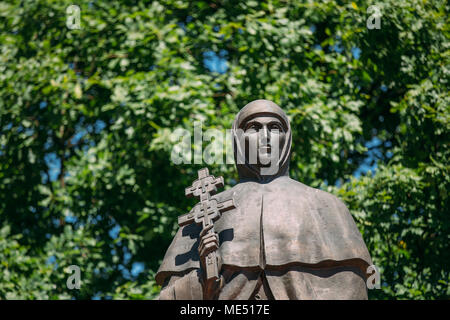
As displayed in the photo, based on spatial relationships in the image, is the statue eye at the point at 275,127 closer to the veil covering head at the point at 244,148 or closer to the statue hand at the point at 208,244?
the veil covering head at the point at 244,148

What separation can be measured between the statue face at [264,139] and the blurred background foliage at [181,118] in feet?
20.3

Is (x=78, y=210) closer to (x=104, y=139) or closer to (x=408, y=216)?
(x=104, y=139)

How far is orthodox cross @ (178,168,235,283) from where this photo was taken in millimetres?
7824

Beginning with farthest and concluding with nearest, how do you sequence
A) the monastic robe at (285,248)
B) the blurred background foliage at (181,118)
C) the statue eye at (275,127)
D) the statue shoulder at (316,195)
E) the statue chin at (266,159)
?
1. the blurred background foliage at (181,118)
2. the statue eye at (275,127)
3. the statue chin at (266,159)
4. the statue shoulder at (316,195)
5. the monastic robe at (285,248)

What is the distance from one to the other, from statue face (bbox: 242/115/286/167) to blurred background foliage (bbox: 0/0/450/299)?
20.3 ft

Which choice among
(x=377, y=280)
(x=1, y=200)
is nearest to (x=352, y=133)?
(x=377, y=280)

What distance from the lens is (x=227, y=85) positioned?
1655 centimetres

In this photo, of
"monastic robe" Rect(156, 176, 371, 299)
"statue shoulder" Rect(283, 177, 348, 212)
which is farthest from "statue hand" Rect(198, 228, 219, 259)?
"statue shoulder" Rect(283, 177, 348, 212)

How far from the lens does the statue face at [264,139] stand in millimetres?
8773

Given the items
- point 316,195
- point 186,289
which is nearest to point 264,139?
point 316,195

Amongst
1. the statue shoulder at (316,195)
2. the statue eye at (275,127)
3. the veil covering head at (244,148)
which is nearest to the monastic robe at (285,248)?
the statue shoulder at (316,195)

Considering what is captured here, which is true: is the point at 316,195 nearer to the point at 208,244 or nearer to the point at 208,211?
the point at 208,211

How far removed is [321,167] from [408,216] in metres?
1.72
